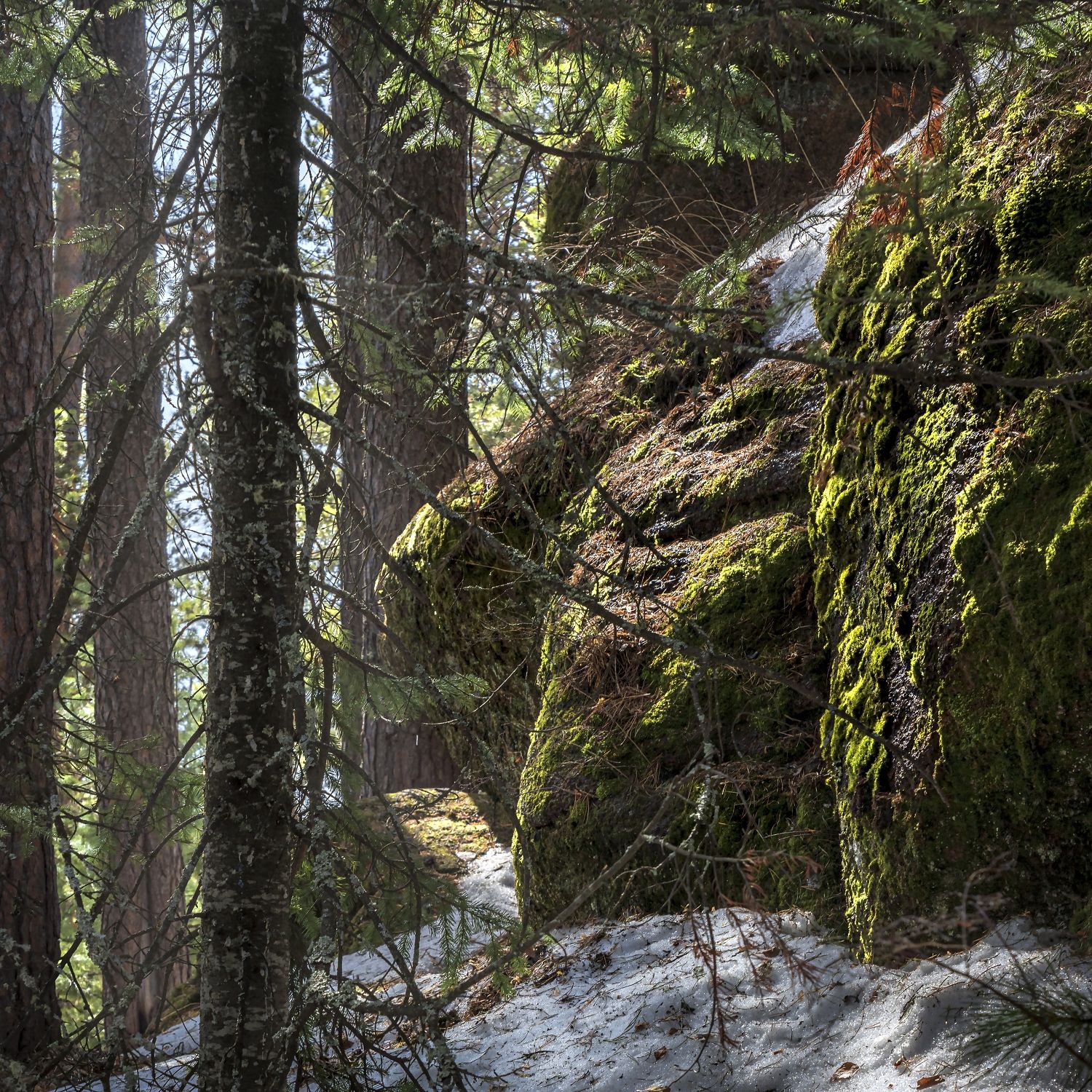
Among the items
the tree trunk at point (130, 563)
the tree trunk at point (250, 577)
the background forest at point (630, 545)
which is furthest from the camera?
the tree trunk at point (130, 563)

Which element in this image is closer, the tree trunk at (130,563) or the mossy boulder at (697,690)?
the tree trunk at (130,563)

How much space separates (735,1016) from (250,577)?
2116 mm

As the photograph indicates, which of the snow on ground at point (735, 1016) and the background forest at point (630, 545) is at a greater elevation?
the background forest at point (630, 545)

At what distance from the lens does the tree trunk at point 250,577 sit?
2852 millimetres

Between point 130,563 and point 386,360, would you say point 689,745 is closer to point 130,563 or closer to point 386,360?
point 386,360

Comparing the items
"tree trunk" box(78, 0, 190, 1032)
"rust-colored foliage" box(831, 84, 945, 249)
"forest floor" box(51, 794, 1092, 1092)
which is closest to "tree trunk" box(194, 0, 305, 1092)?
"tree trunk" box(78, 0, 190, 1032)

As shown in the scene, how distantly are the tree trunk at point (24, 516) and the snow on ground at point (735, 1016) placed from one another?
3.30 feet

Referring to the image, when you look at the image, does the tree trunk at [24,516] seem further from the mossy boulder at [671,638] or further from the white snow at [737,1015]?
the mossy boulder at [671,638]

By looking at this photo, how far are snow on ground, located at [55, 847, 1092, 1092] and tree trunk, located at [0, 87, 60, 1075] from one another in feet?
3.30

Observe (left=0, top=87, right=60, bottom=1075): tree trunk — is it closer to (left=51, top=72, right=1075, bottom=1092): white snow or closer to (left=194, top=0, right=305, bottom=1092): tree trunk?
(left=51, top=72, right=1075, bottom=1092): white snow

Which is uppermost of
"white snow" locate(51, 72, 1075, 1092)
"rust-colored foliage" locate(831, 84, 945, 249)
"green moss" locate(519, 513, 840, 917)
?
"rust-colored foliage" locate(831, 84, 945, 249)

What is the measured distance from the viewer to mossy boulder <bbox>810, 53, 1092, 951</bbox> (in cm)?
261

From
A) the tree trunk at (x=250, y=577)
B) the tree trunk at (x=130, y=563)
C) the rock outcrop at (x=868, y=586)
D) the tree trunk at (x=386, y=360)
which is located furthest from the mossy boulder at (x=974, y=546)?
the tree trunk at (x=130, y=563)

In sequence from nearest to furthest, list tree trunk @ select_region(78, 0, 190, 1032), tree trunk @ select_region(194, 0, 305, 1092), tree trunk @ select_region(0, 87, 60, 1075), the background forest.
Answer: the background forest
tree trunk @ select_region(194, 0, 305, 1092)
tree trunk @ select_region(78, 0, 190, 1032)
tree trunk @ select_region(0, 87, 60, 1075)
